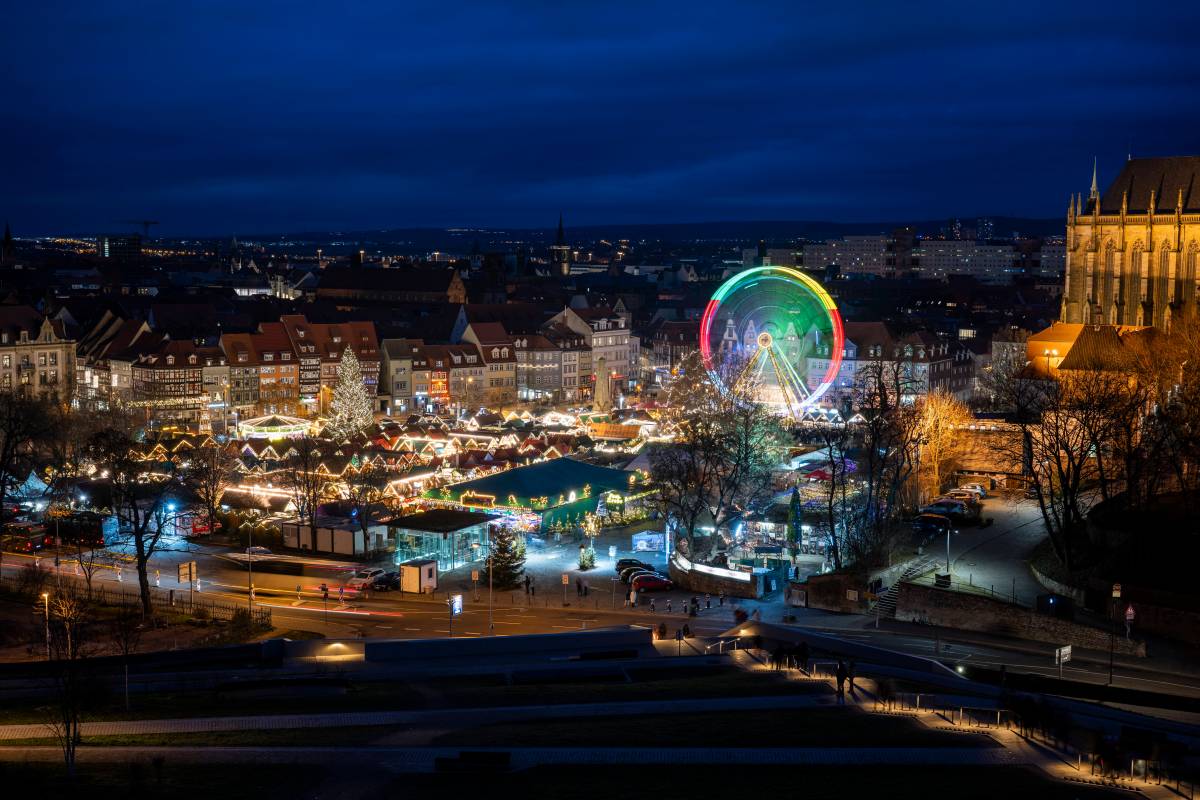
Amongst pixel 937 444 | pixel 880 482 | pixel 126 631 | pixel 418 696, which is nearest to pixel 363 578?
pixel 126 631

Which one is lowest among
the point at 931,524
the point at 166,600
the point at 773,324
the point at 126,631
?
the point at 166,600

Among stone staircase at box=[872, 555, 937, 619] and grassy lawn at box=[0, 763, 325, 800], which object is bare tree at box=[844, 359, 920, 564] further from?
grassy lawn at box=[0, 763, 325, 800]

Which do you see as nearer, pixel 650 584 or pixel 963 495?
pixel 650 584

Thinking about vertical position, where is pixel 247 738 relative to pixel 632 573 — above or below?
above

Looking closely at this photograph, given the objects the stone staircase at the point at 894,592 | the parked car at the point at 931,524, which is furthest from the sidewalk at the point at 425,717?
the parked car at the point at 931,524

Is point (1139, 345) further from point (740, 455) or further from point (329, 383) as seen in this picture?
point (329, 383)

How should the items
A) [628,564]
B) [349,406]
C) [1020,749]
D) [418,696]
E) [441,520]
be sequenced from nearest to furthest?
[1020,749]
[418,696]
[628,564]
[441,520]
[349,406]

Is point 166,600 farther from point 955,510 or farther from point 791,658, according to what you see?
point 955,510

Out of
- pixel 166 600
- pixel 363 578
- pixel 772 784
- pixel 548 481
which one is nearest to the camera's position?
pixel 772 784
